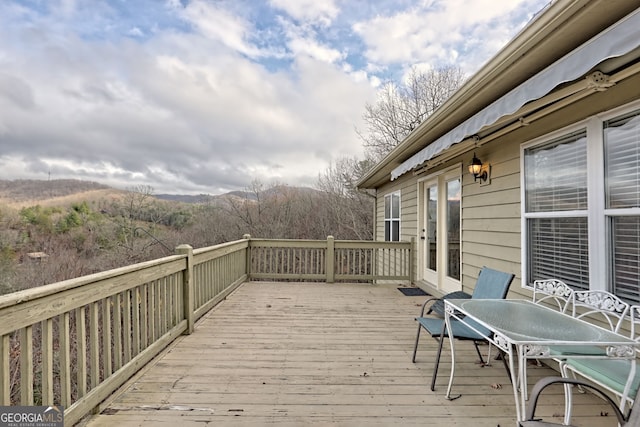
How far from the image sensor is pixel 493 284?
2.77m

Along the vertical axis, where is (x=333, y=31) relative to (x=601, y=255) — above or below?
above

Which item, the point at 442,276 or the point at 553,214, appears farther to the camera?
the point at 442,276

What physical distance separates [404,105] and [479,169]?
418 inches

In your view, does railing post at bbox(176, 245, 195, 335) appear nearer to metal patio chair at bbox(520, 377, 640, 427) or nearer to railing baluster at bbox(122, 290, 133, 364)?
railing baluster at bbox(122, 290, 133, 364)

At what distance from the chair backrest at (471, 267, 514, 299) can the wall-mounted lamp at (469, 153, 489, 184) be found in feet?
4.43

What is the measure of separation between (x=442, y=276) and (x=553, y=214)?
2461 millimetres

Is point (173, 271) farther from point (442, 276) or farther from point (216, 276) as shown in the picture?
point (442, 276)

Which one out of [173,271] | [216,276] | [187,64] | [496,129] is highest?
[187,64]

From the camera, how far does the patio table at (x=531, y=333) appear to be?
1.55 m

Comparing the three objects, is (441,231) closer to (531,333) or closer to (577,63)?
(531,333)

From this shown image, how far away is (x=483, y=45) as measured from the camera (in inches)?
376

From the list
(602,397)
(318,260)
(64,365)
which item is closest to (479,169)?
(602,397)

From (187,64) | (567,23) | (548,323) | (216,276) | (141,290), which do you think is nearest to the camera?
(567,23)

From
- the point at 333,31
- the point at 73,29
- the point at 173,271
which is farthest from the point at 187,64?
the point at 173,271
